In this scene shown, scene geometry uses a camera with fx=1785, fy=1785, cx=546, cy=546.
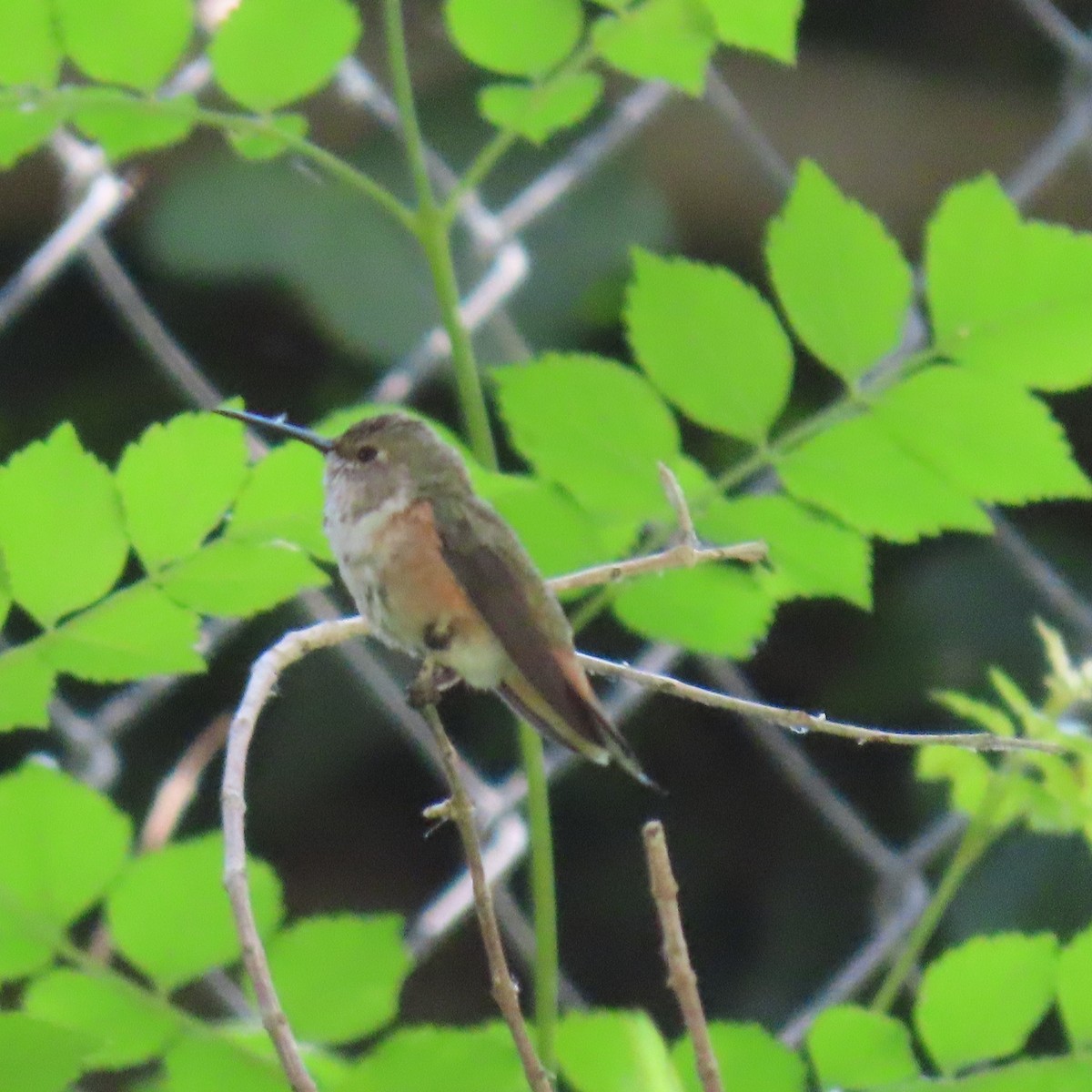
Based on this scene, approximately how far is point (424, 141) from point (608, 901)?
45.2 inches

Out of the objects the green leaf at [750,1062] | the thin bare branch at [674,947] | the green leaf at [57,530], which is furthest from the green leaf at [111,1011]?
the thin bare branch at [674,947]

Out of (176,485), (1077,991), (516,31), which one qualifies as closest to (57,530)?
(176,485)

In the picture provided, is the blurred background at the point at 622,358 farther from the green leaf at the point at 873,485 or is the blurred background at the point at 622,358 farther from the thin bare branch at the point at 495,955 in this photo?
the thin bare branch at the point at 495,955

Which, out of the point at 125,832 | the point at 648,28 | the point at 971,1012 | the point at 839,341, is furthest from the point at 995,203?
the point at 125,832

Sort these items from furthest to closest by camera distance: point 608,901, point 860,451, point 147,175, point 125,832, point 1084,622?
1. point 608,901
2. point 1084,622
3. point 147,175
4. point 860,451
5. point 125,832

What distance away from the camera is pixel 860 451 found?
1.33 meters

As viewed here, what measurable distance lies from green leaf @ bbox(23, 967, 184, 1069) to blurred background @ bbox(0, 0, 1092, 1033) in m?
0.89

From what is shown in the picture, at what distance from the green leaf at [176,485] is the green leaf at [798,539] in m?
A: 0.36

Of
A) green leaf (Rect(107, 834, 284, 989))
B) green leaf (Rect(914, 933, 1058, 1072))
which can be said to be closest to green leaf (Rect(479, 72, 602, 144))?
green leaf (Rect(107, 834, 284, 989))

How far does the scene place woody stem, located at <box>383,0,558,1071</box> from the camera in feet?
4.18

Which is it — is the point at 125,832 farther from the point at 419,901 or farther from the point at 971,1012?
the point at 419,901

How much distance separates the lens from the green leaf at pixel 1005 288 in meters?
1.35

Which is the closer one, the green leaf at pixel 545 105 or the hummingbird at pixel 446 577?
the hummingbird at pixel 446 577

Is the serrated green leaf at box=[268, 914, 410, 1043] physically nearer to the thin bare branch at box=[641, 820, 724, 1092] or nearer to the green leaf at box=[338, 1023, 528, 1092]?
the green leaf at box=[338, 1023, 528, 1092]
